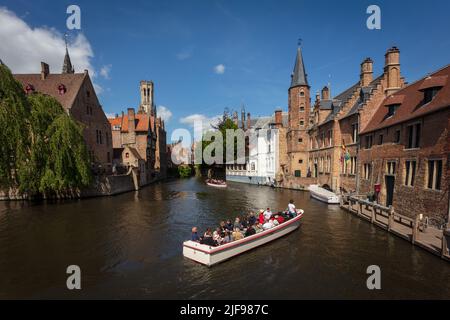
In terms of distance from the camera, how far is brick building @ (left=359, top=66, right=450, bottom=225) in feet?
43.4

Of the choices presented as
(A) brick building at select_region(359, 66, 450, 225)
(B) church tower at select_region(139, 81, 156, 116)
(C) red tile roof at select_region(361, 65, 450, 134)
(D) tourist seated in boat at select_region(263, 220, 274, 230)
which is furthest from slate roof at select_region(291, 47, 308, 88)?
(B) church tower at select_region(139, 81, 156, 116)

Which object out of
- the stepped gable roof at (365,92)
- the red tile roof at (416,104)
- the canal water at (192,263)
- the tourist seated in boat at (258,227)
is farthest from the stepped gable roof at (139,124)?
the tourist seated in boat at (258,227)

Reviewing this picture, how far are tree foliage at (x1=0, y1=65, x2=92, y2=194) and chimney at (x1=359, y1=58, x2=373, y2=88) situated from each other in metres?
32.6

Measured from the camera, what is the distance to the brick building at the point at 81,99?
31531mm

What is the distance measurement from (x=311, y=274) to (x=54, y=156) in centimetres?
2408

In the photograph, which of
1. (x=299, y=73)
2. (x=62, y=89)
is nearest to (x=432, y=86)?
(x=299, y=73)

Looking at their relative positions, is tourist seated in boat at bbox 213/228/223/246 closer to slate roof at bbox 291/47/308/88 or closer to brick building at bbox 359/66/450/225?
brick building at bbox 359/66/450/225

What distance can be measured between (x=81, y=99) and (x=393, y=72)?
124 ft

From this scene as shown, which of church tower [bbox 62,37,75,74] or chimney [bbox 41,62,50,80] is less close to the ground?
church tower [bbox 62,37,75,74]

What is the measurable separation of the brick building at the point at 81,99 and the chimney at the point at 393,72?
3499 cm

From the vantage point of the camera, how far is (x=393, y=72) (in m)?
23.7
